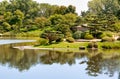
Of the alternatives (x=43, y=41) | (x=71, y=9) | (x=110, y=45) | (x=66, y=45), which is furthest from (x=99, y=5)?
(x=66, y=45)

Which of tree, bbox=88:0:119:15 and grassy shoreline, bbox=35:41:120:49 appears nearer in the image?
grassy shoreline, bbox=35:41:120:49

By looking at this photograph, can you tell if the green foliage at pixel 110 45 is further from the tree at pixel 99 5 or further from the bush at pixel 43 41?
the tree at pixel 99 5

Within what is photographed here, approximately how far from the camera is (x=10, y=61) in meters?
29.5

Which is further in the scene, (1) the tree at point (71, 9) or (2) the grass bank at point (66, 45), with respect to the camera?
(1) the tree at point (71, 9)

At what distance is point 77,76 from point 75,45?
21033 millimetres

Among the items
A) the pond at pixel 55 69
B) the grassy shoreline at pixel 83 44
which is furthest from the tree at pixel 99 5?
the pond at pixel 55 69

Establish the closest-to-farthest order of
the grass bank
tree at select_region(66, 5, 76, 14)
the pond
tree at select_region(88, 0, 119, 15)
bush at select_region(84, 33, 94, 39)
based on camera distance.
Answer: the pond, the grass bank, bush at select_region(84, 33, 94, 39), tree at select_region(66, 5, 76, 14), tree at select_region(88, 0, 119, 15)

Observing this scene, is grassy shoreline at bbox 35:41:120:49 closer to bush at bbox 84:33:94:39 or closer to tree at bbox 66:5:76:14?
bush at bbox 84:33:94:39

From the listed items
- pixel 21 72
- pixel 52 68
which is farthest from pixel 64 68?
pixel 21 72

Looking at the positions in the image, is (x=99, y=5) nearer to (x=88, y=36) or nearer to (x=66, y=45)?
(x=88, y=36)

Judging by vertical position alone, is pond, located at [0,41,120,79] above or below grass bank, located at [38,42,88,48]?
above

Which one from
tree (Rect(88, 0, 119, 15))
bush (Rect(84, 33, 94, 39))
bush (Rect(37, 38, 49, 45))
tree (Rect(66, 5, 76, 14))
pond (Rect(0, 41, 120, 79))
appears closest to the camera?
pond (Rect(0, 41, 120, 79))

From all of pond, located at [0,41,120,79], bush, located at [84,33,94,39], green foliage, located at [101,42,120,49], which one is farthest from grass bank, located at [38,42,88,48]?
pond, located at [0,41,120,79]

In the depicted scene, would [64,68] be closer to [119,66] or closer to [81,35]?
[119,66]
